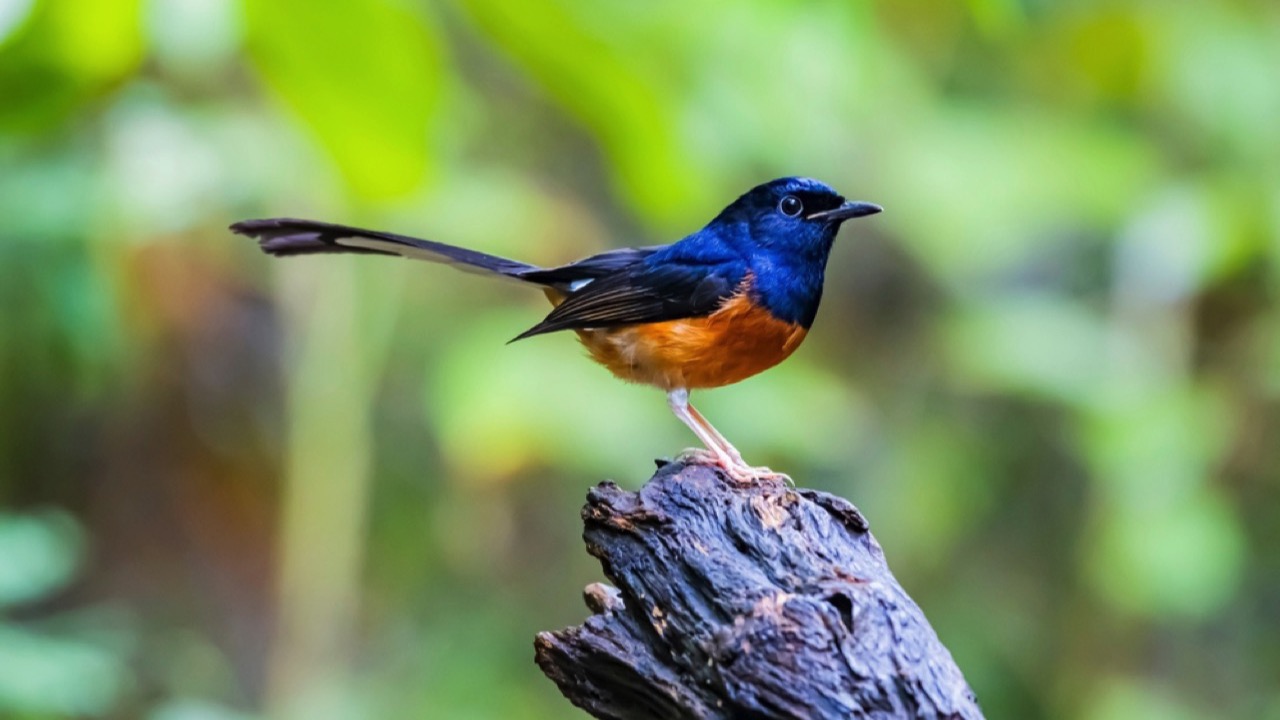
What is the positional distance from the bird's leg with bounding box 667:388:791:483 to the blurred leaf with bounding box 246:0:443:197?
1208 mm

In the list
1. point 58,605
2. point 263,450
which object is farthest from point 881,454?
point 58,605

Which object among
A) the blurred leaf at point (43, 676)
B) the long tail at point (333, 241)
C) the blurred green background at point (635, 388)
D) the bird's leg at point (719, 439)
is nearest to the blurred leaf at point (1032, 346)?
the blurred green background at point (635, 388)

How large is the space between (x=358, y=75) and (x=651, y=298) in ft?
5.75

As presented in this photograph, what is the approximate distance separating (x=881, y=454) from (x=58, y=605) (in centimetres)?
450

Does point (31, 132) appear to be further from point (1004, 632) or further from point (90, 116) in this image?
point (1004, 632)

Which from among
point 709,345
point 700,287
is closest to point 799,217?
point 700,287

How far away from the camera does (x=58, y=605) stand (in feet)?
21.7

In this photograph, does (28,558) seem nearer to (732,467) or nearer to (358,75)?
(732,467)

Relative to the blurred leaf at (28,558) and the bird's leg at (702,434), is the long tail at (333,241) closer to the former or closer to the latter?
the bird's leg at (702,434)

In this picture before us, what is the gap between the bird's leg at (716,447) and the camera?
2.88 meters

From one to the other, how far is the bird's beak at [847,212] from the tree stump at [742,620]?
103cm

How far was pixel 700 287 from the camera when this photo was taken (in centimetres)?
345

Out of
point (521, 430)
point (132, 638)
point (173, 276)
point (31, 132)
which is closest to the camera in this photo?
point (31, 132)

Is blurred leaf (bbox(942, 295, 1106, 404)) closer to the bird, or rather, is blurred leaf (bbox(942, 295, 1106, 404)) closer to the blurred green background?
the blurred green background
